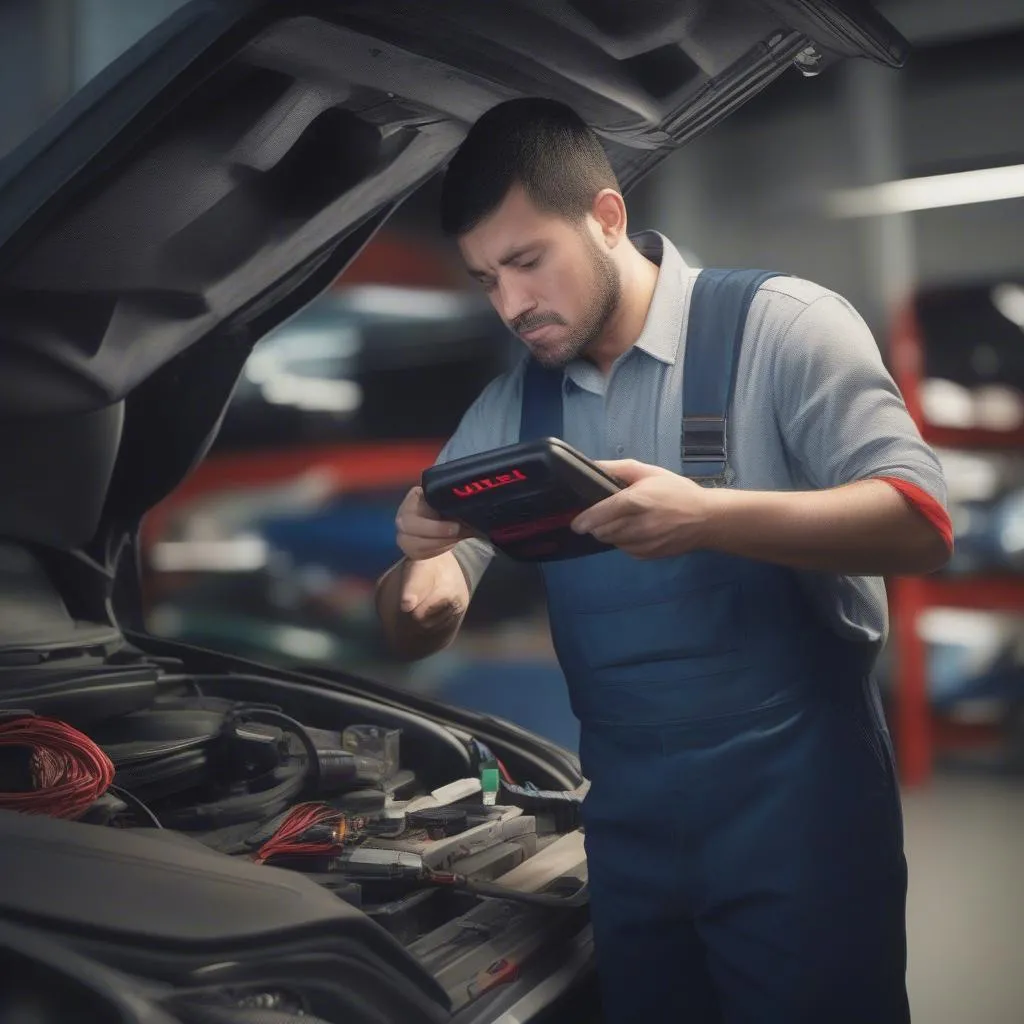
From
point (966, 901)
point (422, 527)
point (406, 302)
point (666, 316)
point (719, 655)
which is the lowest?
point (966, 901)

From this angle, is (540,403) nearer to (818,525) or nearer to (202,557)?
(818,525)

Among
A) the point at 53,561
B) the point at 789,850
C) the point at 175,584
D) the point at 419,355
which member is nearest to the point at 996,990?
the point at 789,850

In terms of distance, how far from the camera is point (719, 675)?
1172 millimetres

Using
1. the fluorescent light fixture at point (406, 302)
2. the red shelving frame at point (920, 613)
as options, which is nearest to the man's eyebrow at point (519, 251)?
the red shelving frame at point (920, 613)

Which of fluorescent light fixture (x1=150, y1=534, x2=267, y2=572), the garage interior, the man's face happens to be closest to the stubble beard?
the man's face

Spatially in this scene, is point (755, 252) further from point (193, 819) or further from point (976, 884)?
point (193, 819)

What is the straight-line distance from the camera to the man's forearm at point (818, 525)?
1.02m

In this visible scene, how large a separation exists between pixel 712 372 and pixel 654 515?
25 cm

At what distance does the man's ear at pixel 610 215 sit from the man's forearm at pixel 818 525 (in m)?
0.38

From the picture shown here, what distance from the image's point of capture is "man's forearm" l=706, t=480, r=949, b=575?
102 cm

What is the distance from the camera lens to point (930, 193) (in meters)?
3.20

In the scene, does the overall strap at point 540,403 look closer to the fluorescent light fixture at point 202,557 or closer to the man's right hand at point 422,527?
the man's right hand at point 422,527

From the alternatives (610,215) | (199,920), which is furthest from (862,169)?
(199,920)

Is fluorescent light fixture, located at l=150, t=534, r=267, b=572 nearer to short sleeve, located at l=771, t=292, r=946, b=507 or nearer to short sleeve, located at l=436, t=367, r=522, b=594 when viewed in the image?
short sleeve, located at l=436, t=367, r=522, b=594
